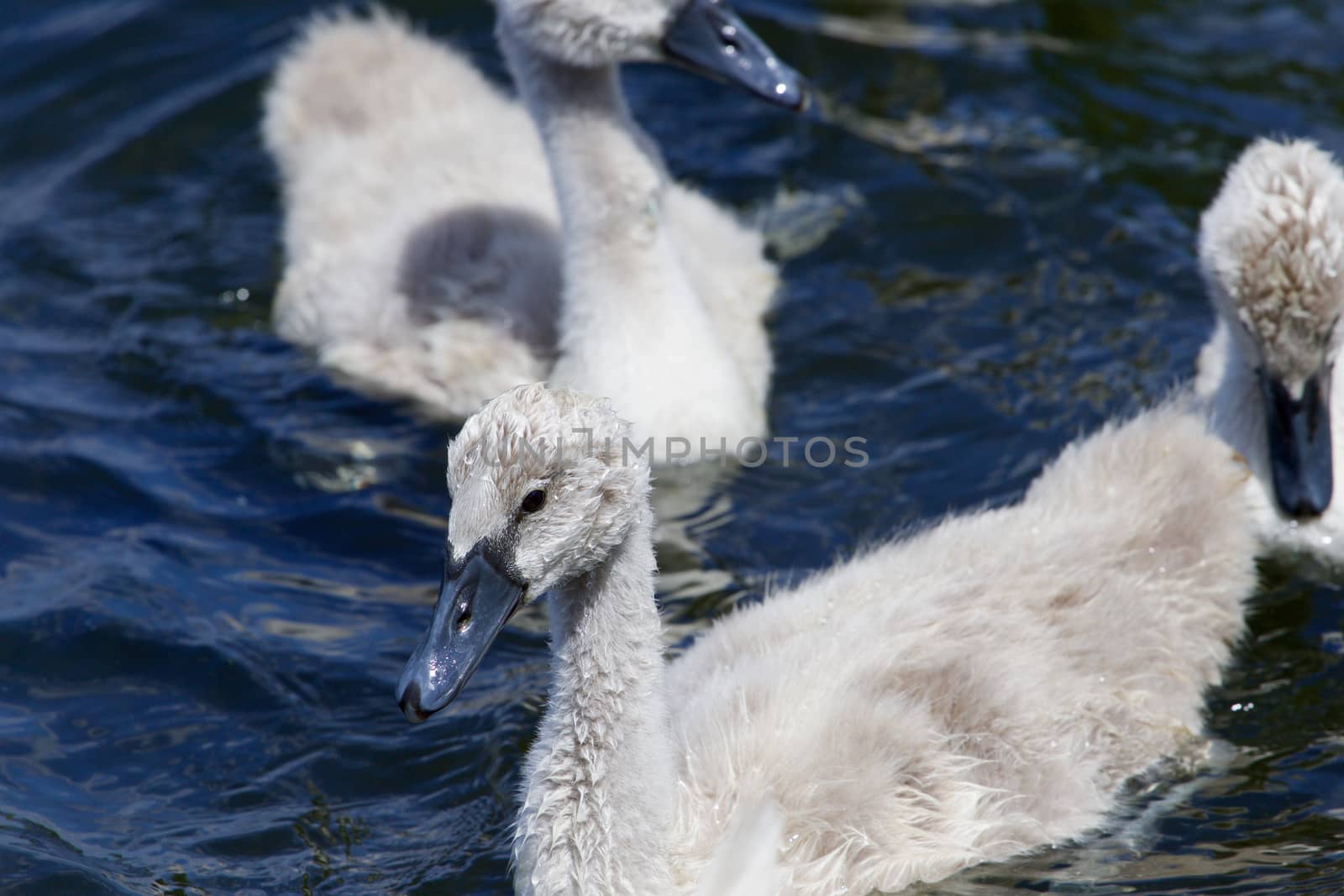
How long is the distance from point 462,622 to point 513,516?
286 mm

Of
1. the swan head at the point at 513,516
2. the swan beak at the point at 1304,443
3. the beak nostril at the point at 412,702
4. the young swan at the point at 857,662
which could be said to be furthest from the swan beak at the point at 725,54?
the beak nostril at the point at 412,702

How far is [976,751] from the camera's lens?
4.70m

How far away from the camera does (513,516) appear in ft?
13.5

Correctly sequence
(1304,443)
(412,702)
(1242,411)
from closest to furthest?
(412,702) < (1304,443) < (1242,411)

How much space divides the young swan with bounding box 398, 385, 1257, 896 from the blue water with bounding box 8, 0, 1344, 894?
0.28 m

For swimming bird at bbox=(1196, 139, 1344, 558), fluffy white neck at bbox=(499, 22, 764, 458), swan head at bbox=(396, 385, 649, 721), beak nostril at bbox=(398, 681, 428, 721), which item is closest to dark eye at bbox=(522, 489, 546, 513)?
swan head at bbox=(396, 385, 649, 721)

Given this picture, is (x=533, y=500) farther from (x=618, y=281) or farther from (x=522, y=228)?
(x=522, y=228)

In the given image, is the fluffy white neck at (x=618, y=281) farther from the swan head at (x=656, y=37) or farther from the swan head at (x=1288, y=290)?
the swan head at (x=1288, y=290)

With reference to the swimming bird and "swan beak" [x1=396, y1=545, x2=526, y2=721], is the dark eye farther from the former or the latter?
the swimming bird

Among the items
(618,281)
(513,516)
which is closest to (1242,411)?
(618,281)

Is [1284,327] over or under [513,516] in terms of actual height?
over

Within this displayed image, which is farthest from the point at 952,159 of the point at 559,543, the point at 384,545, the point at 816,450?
the point at 559,543

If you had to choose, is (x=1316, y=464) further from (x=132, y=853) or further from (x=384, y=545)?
(x=132, y=853)

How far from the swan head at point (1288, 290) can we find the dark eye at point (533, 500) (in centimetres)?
270
